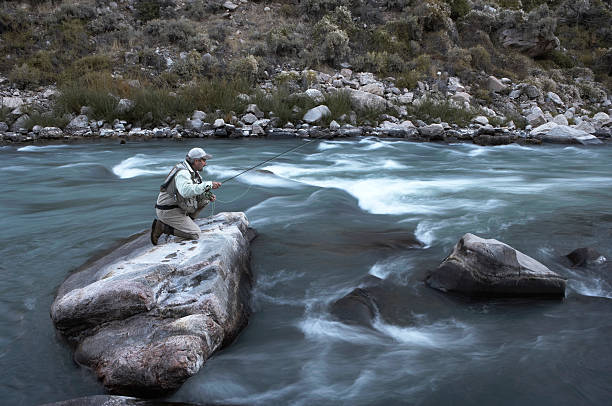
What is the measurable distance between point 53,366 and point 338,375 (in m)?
2.36

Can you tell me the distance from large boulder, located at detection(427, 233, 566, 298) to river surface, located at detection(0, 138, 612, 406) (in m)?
0.12

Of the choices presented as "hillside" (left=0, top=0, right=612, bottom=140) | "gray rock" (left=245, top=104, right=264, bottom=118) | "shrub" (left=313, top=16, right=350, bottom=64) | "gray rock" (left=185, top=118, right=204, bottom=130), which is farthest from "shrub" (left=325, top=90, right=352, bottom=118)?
"shrub" (left=313, top=16, right=350, bottom=64)

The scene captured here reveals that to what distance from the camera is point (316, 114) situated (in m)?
15.7

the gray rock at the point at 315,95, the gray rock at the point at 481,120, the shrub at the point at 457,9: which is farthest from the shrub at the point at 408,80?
the shrub at the point at 457,9

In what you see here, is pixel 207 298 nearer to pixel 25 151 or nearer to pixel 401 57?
pixel 25 151

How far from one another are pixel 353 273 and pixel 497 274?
1566 mm

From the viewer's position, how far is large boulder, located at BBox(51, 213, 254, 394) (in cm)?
346

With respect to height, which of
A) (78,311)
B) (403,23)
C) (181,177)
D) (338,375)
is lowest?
(338,375)

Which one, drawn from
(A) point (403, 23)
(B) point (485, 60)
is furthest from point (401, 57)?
(B) point (485, 60)

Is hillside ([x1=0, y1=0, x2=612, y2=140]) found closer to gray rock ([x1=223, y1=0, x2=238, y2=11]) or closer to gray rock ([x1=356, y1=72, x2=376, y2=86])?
gray rock ([x1=223, y1=0, x2=238, y2=11])

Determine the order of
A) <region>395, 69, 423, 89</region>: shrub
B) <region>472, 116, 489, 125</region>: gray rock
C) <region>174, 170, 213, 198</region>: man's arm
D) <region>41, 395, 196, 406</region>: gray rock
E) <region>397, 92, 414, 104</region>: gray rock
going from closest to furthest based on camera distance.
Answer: <region>41, 395, 196, 406</region>: gray rock
<region>174, 170, 213, 198</region>: man's arm
<region>472, 116, 489, 125</region>: gray rock
<region>397, 92, 414, 104</region>: gray rock
<region>395, 69, 423, 89</region>: shrub

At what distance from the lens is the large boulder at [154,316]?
3.46 m

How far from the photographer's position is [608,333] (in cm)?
432

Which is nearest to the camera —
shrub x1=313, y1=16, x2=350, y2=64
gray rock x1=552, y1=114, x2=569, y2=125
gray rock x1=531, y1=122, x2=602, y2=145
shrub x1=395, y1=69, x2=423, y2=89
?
gray rock x1=531, y1=122, x2=602, y2=145
